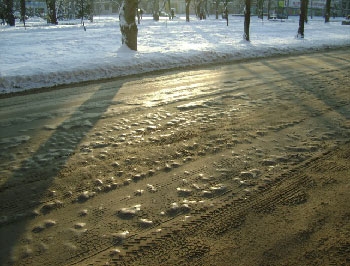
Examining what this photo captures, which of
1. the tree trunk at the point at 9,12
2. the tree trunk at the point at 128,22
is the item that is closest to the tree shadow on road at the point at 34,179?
the tree trunk at the point at 128,22

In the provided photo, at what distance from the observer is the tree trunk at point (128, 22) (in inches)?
452

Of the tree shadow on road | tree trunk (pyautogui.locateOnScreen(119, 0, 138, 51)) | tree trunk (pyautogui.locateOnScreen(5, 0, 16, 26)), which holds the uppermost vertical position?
tree trunk (pyautogui.locateOnScreen(5, 0, 16, 26))

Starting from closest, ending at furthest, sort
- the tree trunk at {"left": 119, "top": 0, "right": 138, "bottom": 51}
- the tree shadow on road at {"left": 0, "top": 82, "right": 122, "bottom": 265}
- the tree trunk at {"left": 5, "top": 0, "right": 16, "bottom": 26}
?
the tree shadow on road at {"left": 0, "top": 82, "right": 122, "bottom": 265}, the tree trunk at {"left": 119, "top": 0, "right": 138, "bottom": 51}, the tree trunk at {"left": 5, "top": 0, "right": 16, "bottom": 26}

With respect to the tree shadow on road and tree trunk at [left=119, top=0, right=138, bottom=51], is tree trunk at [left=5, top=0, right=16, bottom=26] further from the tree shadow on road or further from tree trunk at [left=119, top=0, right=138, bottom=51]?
the tree shadow on road

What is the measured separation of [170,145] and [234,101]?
88.2 inches

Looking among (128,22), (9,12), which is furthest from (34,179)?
(9,12)

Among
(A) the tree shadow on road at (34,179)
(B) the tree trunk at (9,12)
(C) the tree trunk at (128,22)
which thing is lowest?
(A) the tree shadow on road at (34,179)

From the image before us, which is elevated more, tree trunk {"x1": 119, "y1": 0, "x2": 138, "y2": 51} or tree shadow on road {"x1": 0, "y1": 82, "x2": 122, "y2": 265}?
tree trunk {"x1": 119, "y1": 0, "x2": 138, "y2": 51}

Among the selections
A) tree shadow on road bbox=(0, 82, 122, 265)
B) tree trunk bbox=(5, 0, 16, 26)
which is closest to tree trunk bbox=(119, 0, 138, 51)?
tree shadow on road bbox=(0, 82, 122, 265)

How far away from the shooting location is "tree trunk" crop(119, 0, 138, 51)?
11469mm

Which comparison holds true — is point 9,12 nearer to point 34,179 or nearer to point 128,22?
point 128,22

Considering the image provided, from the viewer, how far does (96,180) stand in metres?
3.02

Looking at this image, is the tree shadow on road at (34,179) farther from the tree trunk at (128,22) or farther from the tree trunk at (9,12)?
the tree trunk at (9,12)

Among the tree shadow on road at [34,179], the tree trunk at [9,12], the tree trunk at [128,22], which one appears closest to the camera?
the tree shadow on road at [34,179]
